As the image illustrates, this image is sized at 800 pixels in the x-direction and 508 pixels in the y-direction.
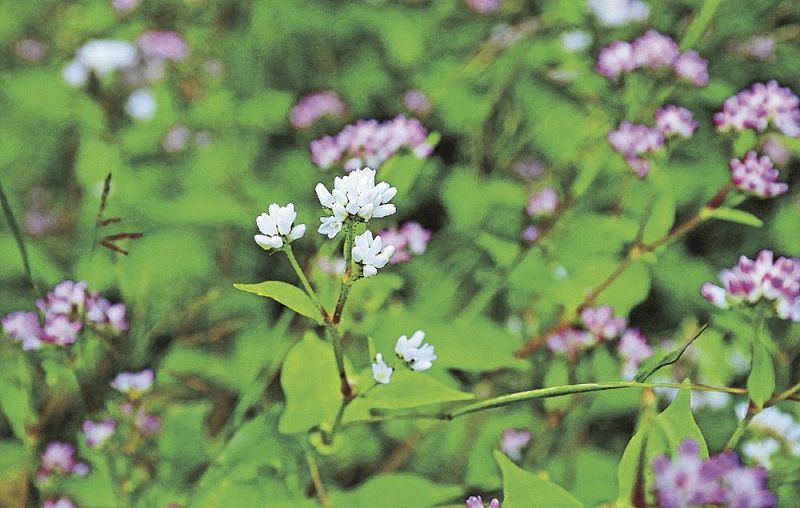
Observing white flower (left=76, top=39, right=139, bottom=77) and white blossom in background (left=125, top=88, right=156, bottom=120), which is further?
white blossom in background (left=125, top=88, right=156, bottom=120)

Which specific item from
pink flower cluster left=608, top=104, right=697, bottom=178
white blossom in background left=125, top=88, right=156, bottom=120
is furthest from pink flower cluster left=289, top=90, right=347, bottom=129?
pink flower cluster left=608, top=104, right=697, bottom=178

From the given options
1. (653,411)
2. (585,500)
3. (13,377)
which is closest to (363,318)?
(653,411)

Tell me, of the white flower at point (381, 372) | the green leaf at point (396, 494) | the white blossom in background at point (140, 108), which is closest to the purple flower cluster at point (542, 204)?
the green leaf at point (396, 494)

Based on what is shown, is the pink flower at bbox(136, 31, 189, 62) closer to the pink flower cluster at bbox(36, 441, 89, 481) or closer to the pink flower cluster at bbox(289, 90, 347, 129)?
the pink flower cluster at bbox(289, 90, 347, 129)

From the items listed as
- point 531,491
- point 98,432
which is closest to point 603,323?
point 531,491

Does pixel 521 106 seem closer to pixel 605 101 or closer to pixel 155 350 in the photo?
pixel 605 101

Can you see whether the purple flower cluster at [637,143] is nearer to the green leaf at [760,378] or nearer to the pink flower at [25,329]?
the green leaf at [760,378]
